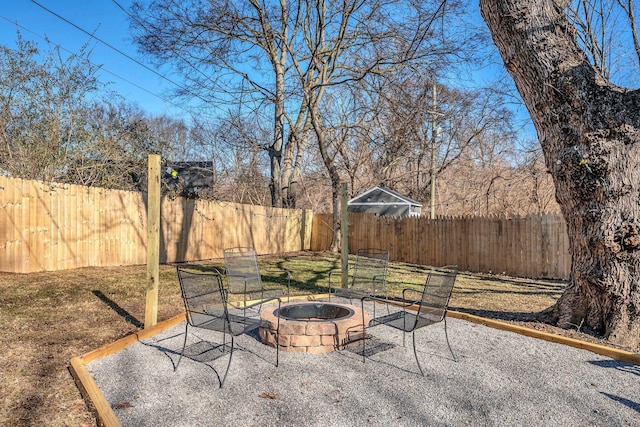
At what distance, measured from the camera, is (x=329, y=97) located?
1784 cm

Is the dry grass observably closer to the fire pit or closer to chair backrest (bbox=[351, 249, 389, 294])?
chair backrest (bbox=[351, 249, 389, 294])

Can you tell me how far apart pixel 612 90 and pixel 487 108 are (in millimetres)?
13371

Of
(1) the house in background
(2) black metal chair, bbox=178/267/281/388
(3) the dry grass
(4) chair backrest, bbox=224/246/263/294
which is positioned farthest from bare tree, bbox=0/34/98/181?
(1) the house in background

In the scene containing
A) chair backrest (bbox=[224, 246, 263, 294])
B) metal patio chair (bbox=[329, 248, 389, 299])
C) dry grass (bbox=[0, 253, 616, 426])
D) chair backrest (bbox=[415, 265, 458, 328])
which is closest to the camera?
dry grass (bbox=[0, 253, 616, 426])

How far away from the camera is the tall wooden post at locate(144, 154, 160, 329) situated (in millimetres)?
4109

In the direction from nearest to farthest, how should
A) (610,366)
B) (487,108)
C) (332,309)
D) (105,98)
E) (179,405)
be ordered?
1. (179,405)
2. (610,366)
3. (332,309)
4. (105,98)
5. (487,108)

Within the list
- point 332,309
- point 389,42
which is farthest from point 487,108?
point 332,309

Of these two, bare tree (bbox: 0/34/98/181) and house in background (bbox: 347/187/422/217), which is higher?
bare tree (bbox: 0/34/98/181)

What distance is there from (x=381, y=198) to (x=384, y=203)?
25 centimetres

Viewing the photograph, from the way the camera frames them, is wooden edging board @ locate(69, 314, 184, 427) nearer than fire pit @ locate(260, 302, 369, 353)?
Yes

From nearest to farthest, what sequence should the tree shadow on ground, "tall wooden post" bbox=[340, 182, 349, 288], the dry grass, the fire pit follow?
the dry grass
the fire pit
the tree shadow on ground
"tall wooden post" bbox=[340, 182, 349, 288]

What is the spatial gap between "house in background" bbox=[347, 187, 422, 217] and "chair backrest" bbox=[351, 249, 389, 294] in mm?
9266

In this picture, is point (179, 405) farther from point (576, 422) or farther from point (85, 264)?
point (85, 264)

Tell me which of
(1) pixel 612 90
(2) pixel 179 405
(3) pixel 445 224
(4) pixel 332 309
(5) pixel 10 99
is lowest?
(2) pixel 179 405
